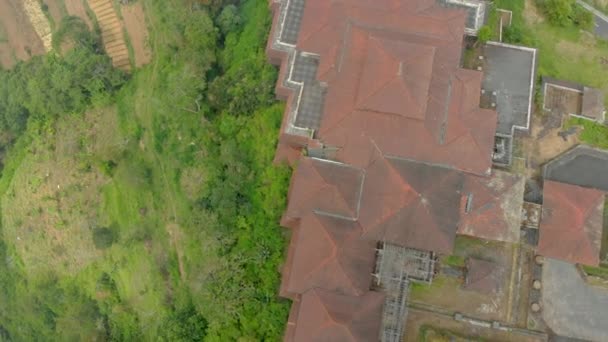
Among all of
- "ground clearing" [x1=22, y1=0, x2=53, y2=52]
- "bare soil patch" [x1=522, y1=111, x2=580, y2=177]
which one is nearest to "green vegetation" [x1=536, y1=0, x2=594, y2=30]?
"bare soil patch" [x1=522, y1=111, x2=580, y2=177]

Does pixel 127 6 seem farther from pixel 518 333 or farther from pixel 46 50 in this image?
pixel 518 333

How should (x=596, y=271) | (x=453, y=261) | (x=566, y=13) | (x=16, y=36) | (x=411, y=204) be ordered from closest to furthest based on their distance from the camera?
(x=411, y=204) < (x=453, y=261) < (x=596, y=271) < (x=566, y=13) < (x=16, y=36)

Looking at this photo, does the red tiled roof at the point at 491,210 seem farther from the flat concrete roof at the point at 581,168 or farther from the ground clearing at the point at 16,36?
the ground clearing at the point at 16,36

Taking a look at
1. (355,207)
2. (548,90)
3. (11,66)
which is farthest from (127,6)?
(548,90)

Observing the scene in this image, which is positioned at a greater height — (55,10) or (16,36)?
(55,10)

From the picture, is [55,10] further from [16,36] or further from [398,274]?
[398,274]

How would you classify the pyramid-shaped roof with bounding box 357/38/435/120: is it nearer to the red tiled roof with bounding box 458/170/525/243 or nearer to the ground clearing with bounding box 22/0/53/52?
the red tiled roof with bounding box 458/170/525/243

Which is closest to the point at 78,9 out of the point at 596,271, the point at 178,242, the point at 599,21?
the point at 178,242

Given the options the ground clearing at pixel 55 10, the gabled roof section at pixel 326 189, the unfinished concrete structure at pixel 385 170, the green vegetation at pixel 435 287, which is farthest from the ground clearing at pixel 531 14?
the ground clearing at pixel 55 10
